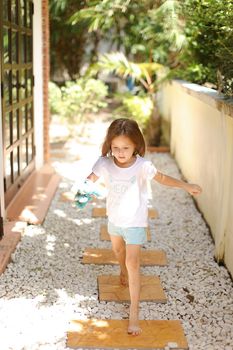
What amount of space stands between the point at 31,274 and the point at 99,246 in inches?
31.7

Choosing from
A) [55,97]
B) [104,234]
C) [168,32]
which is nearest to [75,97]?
[55,97]

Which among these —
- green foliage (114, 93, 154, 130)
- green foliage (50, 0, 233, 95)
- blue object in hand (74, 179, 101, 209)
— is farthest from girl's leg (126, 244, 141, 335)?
green foliage (114, 93, 154, 130)

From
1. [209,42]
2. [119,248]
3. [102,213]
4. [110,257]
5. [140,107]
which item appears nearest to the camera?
[119,248]

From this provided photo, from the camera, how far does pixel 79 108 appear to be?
383 inches

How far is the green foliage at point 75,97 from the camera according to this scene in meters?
9.49

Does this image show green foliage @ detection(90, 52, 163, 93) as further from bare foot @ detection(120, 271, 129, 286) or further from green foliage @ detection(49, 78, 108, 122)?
bare foot @ detection(120, 271, 129, 286)

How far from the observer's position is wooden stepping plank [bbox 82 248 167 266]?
4.11 meters

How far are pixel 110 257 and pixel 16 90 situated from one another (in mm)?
2347

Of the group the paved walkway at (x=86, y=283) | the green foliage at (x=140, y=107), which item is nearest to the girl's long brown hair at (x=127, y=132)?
the paved walkway at (x=86, y=283)

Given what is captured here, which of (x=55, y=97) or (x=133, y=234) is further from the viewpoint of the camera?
(x=55, y=97)

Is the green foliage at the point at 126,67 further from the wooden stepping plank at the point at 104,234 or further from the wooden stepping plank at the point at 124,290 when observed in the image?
the wooden stepping plank at the point at 124,290

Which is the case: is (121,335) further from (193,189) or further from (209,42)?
(209,42)

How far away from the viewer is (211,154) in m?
4.94

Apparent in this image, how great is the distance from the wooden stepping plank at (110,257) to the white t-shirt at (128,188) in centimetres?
108
